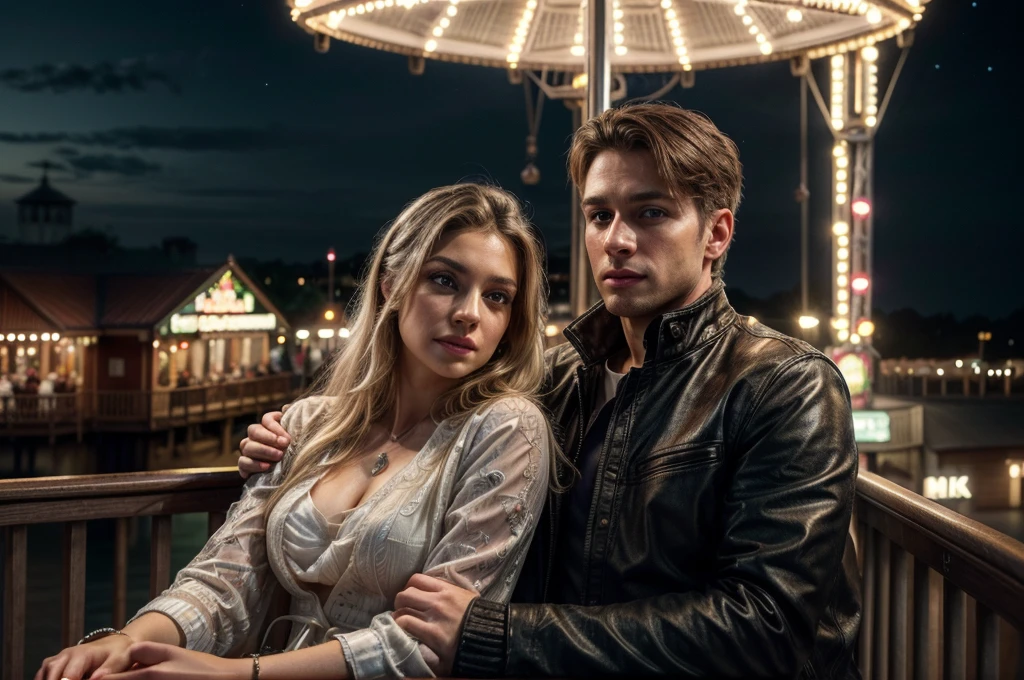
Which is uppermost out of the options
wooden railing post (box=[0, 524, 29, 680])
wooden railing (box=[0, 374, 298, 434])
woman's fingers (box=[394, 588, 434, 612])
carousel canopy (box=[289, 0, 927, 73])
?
carousel canopy (box=[289, 0, 927, 73])

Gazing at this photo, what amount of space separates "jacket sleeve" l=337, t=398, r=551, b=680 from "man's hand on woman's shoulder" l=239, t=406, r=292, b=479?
490 mm

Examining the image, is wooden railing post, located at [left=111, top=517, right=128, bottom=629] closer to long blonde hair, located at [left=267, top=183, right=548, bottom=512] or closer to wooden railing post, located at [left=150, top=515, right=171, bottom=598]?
wooden railing post, located at [left=150, top=515, right=171, bottom=598]

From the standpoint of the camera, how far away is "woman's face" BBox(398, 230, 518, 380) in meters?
1.95

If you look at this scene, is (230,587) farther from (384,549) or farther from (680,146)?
(680,146)

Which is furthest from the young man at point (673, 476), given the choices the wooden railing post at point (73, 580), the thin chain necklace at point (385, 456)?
the wooden railing post at point (73, 580)

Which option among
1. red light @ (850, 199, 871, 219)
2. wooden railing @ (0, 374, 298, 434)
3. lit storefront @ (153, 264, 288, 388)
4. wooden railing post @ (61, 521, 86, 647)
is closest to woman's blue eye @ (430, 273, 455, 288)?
wooden railing post @ (61, 521, 86, 647)

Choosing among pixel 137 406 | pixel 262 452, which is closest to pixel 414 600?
pixel 262 452

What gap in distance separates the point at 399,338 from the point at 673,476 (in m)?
0.71

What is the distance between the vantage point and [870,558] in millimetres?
2264

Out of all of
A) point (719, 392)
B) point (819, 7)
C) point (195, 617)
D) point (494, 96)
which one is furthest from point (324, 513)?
point (494, 96)

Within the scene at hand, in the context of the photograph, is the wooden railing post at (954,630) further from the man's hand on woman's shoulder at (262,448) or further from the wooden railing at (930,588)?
the man's hand on woman's shoulder at (262,448)

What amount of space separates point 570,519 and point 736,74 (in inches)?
1543

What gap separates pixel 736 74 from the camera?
38.5 meters

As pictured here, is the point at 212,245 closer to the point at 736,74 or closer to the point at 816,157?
the point at 736,74
